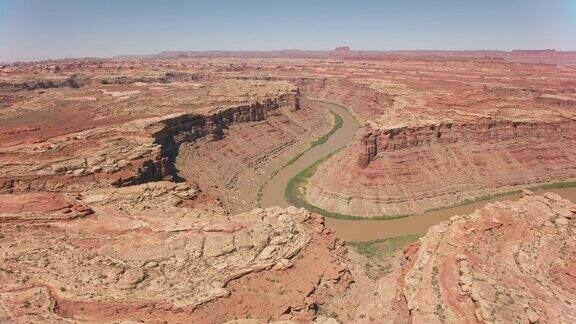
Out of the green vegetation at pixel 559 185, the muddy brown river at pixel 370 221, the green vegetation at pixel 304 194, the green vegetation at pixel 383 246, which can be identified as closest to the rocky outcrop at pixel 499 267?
the green vegetation at pixel 383 246

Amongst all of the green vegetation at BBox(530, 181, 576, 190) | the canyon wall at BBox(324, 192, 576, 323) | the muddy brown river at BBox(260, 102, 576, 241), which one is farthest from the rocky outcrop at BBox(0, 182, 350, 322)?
the green vegetation at BBox(530, 181, 576, 190)

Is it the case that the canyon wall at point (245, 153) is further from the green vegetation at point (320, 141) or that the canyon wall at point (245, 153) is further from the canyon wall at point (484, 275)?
the canyon wall at point (484, 275)

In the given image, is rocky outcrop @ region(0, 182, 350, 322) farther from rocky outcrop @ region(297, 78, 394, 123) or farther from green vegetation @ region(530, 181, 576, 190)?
rocky outcrop @ region(297, 78, 394, 123)

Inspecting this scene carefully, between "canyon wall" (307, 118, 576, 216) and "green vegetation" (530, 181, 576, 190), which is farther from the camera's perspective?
"green vegetation" (530, 181, 576, 190)

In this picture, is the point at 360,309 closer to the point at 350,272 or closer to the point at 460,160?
the point at 350,272

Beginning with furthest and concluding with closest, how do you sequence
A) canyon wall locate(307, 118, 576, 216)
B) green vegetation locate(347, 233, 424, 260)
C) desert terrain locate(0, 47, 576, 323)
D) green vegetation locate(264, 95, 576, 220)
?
canyon wall locate(307, 118, 576, 216)
green vegetation locate(264, 95, 576, 220)
green vegetation locate(347, 233, 424, 260)
desert terrain locate(0, 47, 576, 323)

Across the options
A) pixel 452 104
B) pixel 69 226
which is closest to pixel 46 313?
pixel 69 226

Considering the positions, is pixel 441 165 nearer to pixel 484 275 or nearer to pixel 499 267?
pixel 499 267
